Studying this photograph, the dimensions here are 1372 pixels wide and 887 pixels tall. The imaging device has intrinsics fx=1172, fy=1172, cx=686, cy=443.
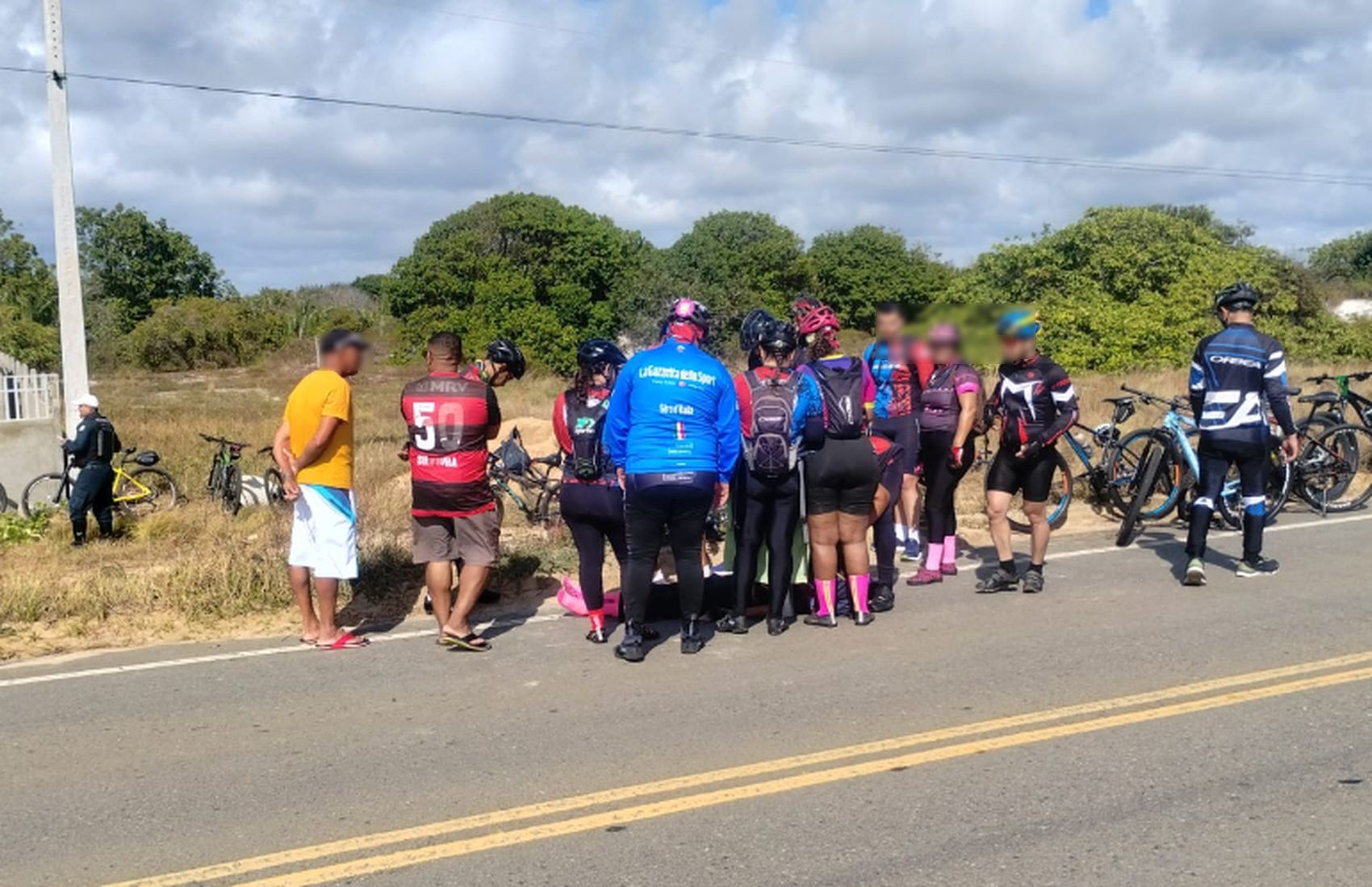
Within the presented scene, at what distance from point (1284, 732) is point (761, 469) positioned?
295 centimetres

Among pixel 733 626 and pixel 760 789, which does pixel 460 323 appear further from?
pixel 760 789

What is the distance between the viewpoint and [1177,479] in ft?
34.8

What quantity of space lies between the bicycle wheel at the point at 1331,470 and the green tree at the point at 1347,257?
57.2 meters

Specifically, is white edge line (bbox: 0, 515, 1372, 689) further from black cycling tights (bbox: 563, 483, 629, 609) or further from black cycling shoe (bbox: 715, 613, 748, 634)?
black cycling shoe (bbox: 715, 613, 748, 634)

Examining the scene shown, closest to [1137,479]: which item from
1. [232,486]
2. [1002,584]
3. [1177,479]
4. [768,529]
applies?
[1177,479]

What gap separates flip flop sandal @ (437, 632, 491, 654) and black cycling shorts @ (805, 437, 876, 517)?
6.99ft

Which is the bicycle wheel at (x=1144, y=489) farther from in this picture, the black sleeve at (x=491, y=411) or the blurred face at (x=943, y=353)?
the black sleeve at (x=491, y=411)

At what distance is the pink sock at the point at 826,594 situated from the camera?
7238 mm

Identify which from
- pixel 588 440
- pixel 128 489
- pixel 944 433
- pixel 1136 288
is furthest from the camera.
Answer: pixel 1136 288

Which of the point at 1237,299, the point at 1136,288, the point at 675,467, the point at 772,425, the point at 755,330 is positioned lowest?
the point at 675,467

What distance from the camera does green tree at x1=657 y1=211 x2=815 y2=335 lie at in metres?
51.8

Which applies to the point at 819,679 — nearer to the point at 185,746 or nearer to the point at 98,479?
the point at 185,746

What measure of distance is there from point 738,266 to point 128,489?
53351 mm

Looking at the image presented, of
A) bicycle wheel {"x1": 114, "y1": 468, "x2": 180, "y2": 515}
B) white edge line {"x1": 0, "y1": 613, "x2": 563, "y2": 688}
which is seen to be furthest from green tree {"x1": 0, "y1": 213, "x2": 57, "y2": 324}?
white edge line {"x1": 0, "y1": 613, "x2": 563, "y2": 688}
